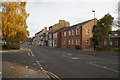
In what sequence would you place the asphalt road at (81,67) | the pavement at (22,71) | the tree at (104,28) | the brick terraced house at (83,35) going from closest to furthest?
the pavement at (22,71) < the asphalt road at (81,67) < the tree at (104,28) < the brick terraced house at (83,35)

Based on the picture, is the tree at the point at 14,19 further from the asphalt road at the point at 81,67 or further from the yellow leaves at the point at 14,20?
the asphalt road at the point at 81,67

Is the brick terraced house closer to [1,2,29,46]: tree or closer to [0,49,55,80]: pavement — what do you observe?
[1,2,29,46]: tree

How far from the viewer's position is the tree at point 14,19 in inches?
1015

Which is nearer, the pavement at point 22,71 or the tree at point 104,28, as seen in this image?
the pavement at point 22,71

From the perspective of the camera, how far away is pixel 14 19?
2670cm

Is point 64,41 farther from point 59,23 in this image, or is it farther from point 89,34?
point 59,23

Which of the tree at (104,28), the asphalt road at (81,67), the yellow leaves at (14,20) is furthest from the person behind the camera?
the tree at (104,28)

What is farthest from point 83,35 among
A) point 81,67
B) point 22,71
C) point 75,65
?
point 22,71

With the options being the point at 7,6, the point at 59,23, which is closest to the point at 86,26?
the point at 7,6

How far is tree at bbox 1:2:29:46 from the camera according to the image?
25781 millimetres

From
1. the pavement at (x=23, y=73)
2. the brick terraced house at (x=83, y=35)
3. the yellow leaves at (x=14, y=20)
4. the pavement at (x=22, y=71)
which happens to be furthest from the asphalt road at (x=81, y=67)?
the brick terraced house at (x=83, y=35)

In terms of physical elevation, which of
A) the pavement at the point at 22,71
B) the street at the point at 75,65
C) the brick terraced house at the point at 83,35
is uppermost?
the brick terraced house at the point at 83,35

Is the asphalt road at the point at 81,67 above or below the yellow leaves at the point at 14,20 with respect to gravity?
below

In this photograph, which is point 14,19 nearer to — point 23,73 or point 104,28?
point 104,28
